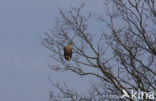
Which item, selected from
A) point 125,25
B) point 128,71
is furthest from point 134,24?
point 128,71

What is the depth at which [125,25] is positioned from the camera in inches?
941

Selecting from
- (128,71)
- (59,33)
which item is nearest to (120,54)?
(128,71)

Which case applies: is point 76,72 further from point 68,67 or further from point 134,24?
point 134,24

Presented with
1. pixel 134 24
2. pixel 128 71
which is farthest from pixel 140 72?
pixel 134 24

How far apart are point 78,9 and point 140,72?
3.08 meters

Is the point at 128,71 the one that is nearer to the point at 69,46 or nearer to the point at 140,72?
the point at 140,72

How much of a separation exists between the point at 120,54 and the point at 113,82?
37.0 inches

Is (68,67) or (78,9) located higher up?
(78,9)

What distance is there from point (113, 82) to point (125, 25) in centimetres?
226

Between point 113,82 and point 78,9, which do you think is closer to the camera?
point 113,82

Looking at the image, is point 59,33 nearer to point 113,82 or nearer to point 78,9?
point 78,9

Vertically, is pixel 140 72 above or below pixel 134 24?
below

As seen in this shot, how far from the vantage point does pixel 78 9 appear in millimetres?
24156

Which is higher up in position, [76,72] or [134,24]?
[134,24]
